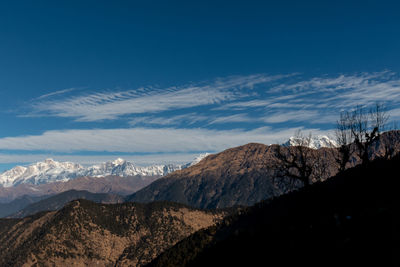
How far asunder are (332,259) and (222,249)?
592 inches

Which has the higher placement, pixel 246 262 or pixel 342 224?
pixel 342 224

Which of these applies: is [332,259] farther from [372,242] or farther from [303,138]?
[303,138]

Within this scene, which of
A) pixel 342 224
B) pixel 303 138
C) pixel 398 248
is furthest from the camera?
pixel 303 138

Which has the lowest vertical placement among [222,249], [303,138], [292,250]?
[222,249]

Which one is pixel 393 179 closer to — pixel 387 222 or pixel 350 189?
pixel 350 189

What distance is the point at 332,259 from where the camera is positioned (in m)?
17.6

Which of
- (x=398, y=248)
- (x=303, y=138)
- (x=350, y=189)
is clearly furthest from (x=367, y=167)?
(x=398, y=248)

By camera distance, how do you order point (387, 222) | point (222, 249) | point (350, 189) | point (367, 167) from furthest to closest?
point (367, 167) < point (350, 189) < point (222, 249) < point (387, 222)

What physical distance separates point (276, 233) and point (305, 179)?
32.7 metres

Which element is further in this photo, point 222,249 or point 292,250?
point 222,249

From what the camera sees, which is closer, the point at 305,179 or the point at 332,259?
the point at 332,259

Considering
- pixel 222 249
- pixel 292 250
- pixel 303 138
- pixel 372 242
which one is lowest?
pixel 222 249

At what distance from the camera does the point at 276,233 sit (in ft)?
85.0

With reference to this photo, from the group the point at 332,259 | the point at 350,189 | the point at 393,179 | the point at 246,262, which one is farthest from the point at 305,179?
the point at 332,259
